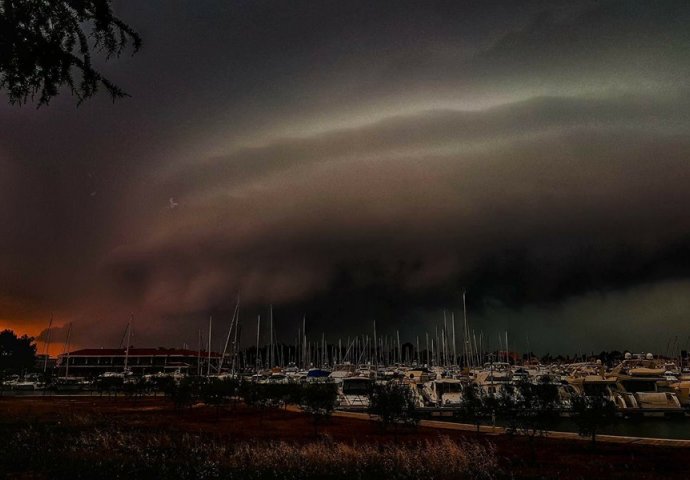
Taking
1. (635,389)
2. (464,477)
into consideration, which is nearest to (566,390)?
(635,389)

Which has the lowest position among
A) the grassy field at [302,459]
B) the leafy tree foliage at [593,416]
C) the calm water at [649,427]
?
the calm water at [649,427]

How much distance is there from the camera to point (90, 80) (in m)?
9.91

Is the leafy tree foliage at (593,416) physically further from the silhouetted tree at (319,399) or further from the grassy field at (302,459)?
the silhouetted tree at (319,399)

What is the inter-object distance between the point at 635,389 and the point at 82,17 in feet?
192

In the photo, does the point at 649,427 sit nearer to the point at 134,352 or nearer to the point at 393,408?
the point at 393,408

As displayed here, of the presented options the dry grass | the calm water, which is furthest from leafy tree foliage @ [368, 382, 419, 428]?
the calm water

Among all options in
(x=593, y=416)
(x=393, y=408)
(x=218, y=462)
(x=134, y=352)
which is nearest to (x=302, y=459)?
(x=218, y=462)

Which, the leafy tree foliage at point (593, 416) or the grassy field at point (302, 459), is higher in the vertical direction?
the leafy tree foliage at point (593, 416)

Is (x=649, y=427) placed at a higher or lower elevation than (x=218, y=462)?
lower

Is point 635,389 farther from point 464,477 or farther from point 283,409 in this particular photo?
point 464,477

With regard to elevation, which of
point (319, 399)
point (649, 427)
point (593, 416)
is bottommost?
point (649, 427)

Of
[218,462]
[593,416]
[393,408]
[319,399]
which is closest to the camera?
[218,462]

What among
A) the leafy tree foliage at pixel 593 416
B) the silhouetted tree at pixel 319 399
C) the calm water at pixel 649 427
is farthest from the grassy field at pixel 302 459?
the calm water at pixel 649 427

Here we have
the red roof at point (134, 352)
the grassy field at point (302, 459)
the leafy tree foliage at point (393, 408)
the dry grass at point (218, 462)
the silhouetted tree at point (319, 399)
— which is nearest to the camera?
the dry grass at point (218, 462)
